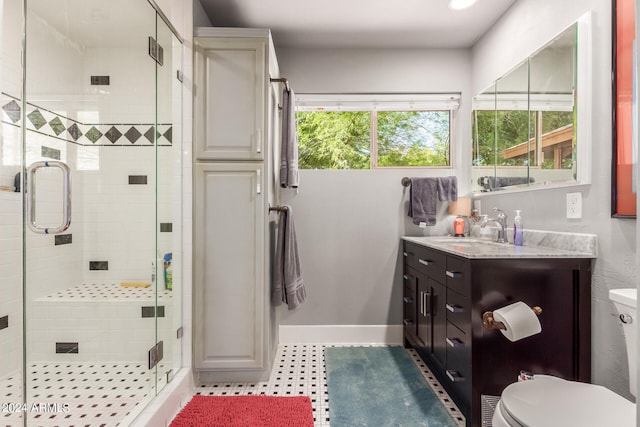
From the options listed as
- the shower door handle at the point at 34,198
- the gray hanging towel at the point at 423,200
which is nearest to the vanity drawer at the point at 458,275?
the gray hanging towel at the point at 423,200

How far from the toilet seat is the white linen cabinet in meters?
1.39

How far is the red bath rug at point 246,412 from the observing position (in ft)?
5.49

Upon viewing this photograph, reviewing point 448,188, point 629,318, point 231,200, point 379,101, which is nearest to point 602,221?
point 629,318

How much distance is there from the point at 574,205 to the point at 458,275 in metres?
0.67

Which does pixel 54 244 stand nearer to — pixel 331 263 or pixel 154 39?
pixel 154 39

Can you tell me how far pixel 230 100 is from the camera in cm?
203

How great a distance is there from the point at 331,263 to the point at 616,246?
1.79m

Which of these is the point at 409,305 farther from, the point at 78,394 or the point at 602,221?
the point at 78,394

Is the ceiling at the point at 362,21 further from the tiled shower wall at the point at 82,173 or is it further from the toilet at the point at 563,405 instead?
the toilet at the point at 563,405

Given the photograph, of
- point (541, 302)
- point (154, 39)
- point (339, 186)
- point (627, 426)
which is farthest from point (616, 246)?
point (154, 39)

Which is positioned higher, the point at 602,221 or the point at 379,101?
the point at 379,101

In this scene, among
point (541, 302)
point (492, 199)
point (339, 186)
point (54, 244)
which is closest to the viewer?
point (54, 244)

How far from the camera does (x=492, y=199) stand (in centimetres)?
238

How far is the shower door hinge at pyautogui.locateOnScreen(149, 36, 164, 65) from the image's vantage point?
1.78 metres
